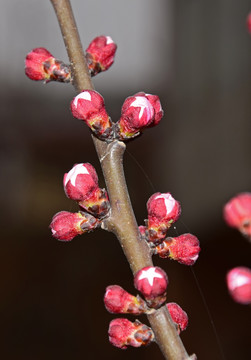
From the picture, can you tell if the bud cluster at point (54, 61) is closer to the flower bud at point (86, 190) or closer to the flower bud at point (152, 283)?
the flower bud at point (86, 190)

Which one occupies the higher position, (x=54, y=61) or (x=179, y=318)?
(x=54, y=61)

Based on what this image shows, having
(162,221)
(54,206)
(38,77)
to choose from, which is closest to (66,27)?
(38,77)

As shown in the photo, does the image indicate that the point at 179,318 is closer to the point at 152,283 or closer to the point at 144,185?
the point at 152,283

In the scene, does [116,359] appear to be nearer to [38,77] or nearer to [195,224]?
[195,224]

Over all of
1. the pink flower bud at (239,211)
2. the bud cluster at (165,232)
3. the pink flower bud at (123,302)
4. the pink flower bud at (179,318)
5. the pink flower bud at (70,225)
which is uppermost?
the pink flower bud at (70,225)

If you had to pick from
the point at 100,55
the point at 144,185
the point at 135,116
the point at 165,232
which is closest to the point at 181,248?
the point at 165,232

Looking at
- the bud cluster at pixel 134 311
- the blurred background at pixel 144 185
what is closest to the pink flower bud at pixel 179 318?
the bud cluster at pixel 134 311

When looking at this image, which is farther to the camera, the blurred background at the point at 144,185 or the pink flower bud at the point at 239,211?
the blurred background at the point at 144,185
